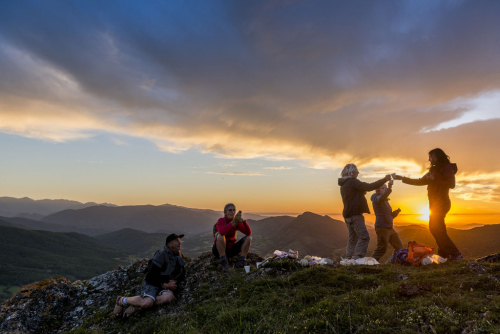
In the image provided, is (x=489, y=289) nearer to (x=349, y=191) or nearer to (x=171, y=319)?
(x=349, y=191)

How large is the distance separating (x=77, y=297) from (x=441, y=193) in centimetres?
1363

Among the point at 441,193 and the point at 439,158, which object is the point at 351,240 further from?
the point at 439,158

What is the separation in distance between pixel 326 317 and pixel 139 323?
16.6 feet

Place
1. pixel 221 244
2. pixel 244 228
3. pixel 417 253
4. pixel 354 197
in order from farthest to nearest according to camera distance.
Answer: pixel 221 244 < pixel 244 228 < pixel 354 197 < pixel 417 253

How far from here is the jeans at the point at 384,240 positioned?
372 inches

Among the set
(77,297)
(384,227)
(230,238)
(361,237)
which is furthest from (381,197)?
(77,297)

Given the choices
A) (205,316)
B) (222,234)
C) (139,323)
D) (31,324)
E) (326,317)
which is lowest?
(31,324)

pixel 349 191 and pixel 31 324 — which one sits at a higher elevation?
pixel 349 191

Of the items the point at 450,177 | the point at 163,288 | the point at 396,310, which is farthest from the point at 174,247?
the point at 450,177

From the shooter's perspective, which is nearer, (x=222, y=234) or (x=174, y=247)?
(x=174, y=247)

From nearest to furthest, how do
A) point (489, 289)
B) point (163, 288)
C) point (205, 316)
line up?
point (489, 289), point (205, 316), point (163, 288)

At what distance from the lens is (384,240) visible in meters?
9.52

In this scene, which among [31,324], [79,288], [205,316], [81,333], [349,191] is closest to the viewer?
[205,316]

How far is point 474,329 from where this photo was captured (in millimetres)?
3471
